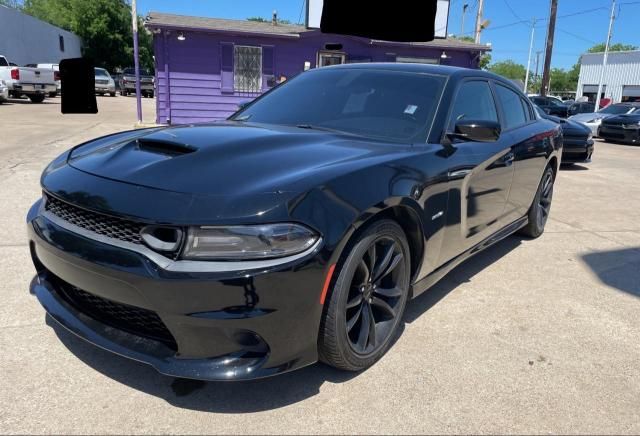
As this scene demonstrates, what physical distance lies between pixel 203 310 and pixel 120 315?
0.52 meters

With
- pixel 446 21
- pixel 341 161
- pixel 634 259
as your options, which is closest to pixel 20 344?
pixel 341 161

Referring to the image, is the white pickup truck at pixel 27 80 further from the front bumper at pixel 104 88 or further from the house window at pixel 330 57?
the house window at pixel 330 57

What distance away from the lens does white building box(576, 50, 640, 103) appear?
45.0m

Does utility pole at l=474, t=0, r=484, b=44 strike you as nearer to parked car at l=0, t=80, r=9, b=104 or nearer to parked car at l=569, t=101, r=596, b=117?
parked car at l=569, t=101, r=596, b=117

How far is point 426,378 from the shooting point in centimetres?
256

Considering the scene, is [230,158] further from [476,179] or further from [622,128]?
[622,128]

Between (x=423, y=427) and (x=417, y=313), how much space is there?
1158 mm

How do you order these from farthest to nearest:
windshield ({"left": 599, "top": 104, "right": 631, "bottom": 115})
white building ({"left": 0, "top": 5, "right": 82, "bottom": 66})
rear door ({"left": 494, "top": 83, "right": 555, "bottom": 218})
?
white building ({"left": 0, "top": 5, "right": 82, "bottom": 66})
windshield ({"left": 599, "top": 104, "right": 631, "bottom": 115})
rear door ({"left": 494, "top": 83, "right": 555, "bottom": 218})

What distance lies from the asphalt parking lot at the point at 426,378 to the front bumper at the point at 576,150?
18.6 feet

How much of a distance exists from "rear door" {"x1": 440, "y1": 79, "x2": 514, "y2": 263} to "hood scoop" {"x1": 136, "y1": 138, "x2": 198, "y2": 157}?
1.51m

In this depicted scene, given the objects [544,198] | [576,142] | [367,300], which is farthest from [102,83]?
[367,300]

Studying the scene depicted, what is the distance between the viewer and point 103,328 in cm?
221

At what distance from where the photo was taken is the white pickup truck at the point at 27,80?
2062 centimetres

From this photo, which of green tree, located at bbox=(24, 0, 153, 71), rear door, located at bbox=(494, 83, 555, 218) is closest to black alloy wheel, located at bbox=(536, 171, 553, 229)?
rear door, located at bbox=(494, 83, 555, 218)
